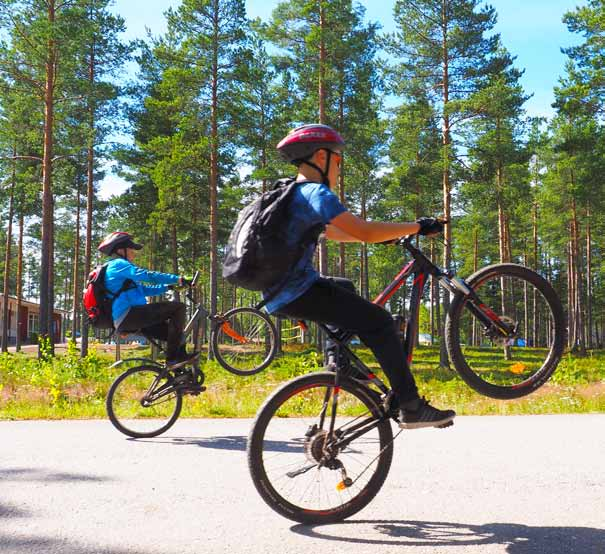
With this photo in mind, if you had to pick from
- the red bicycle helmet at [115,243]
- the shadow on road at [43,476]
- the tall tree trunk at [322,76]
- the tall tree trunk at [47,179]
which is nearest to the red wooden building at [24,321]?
the tall tree trunk at [47,179]

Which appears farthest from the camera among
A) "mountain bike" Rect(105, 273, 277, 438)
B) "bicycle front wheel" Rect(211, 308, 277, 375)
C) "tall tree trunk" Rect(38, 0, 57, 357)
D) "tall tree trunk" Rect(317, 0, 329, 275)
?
"tall tree trunk" Rect(317, 0, 329, 275)

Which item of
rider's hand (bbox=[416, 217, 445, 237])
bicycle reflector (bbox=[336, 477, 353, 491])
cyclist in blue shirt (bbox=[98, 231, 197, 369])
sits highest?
rider's hand (bbox=[416, 217, 445, 237])

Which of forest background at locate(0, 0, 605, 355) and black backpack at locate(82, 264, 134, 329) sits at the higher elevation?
forest background at locate(0, 0, 605, 355)

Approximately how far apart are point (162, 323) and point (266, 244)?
4196 mm

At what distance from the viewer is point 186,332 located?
7.31 metres

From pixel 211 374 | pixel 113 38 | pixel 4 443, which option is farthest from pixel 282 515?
pixel 113 38

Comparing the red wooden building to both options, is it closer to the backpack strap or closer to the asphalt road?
the backpack strap

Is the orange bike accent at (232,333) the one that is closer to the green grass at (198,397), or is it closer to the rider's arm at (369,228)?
the green grass at (198,397)

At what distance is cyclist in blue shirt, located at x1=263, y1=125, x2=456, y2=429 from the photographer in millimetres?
3465

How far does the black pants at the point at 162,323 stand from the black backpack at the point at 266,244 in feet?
11.6

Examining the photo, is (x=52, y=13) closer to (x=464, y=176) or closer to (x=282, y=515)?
(x=464, y=176)

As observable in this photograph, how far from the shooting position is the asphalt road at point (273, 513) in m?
3.25

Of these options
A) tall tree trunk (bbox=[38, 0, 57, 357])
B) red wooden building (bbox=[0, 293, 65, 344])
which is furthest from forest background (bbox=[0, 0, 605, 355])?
red wooden building (bbox=[0, 293, 65, 344])

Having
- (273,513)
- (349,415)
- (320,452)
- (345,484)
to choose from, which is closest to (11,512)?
(273,513)
